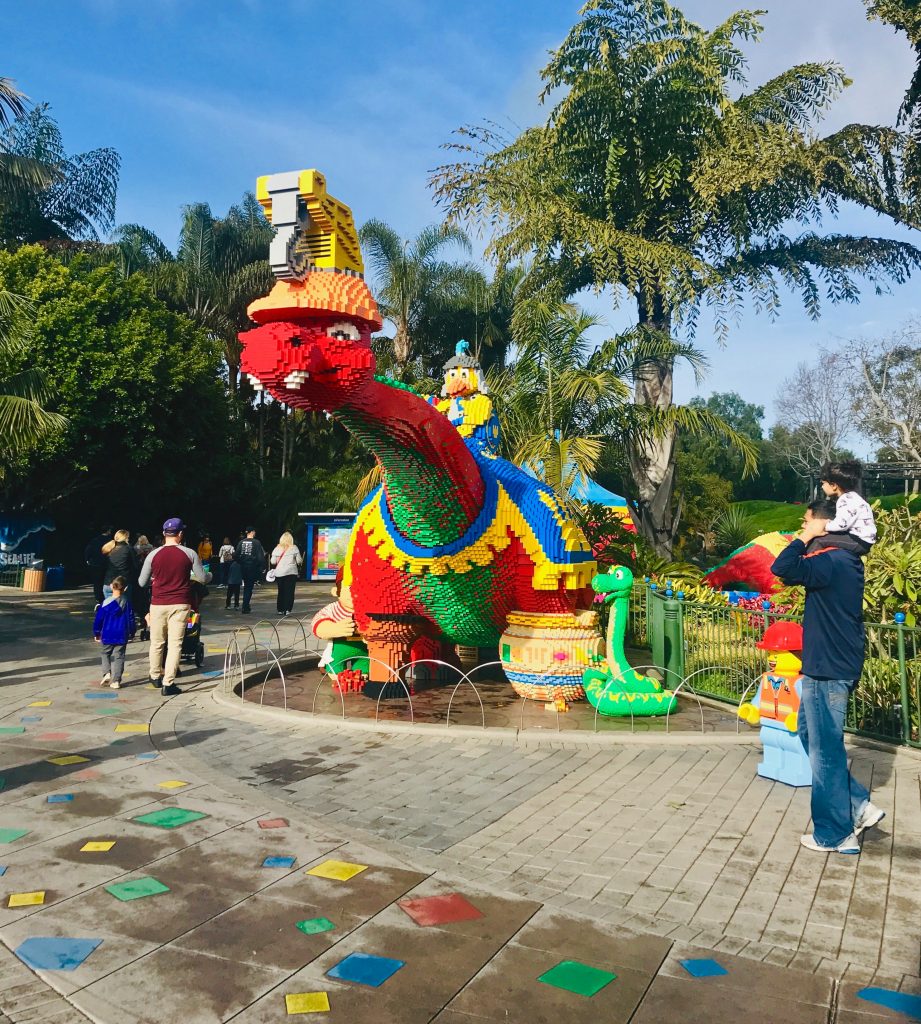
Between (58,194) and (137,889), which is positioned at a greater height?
(58,194)

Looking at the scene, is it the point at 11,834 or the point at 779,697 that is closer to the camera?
the point at 11,834

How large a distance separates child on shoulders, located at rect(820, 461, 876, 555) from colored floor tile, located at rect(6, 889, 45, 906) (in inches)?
159

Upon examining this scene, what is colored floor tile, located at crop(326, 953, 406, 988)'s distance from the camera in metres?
3.00

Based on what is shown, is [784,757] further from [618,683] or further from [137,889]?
[137,889]

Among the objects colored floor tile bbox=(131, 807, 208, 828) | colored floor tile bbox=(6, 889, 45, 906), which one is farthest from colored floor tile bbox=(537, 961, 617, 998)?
colored floor tile bbox=(131, 807, 208, 828)

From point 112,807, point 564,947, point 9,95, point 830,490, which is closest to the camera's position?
point 564,947

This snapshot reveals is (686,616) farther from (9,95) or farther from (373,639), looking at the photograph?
(9,95)

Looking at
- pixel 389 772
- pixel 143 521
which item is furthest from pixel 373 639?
pixel 143 521

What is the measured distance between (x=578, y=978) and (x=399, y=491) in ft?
13.3

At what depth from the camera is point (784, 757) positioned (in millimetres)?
5395

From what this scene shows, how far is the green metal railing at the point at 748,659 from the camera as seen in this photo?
643cm

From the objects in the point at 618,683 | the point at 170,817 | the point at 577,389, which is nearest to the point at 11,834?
the point at 170,817

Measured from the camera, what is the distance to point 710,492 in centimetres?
3173

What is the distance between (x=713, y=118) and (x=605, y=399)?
7.45 metres
